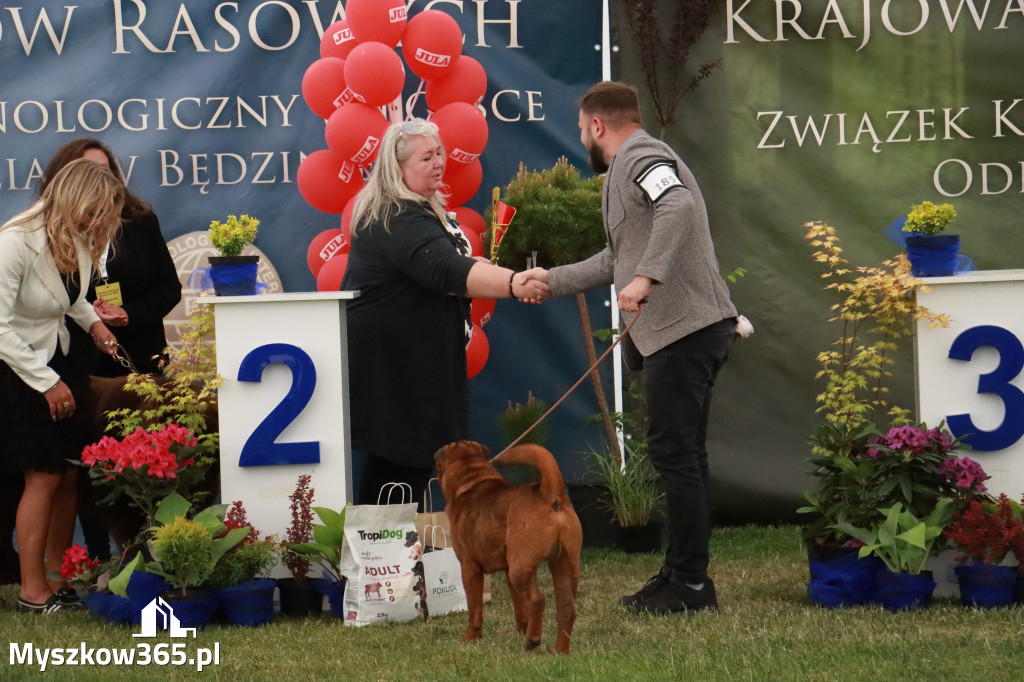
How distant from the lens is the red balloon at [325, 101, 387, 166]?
510cm

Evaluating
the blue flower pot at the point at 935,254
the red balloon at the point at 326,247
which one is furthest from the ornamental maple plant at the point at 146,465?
the blue flower pot at the point at 935,254

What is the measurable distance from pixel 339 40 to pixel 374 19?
0.28 metres

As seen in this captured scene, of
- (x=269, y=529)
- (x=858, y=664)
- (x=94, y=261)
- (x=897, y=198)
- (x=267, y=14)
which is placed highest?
(x=267, y=14)

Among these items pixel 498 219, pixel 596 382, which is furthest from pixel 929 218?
pixel 596 382

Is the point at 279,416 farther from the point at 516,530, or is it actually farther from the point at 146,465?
the point at 516,530

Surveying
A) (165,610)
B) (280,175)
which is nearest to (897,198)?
(280,175)

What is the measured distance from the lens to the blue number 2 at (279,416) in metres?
4.27

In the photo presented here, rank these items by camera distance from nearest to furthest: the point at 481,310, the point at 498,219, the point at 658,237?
1. the point at 658,237
2. the point at 498,219
3. the point at 481,310

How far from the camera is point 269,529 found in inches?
170

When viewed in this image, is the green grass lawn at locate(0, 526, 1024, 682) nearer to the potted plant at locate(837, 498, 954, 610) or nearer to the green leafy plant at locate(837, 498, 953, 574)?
the potted plant at locate(837, 498, 954, 610)

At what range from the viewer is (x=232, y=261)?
14.5 feet

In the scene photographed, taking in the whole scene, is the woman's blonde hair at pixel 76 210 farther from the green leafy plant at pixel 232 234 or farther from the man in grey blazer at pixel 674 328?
the man in grey blazer at pixel 674 328

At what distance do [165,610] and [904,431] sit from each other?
2.69 metres

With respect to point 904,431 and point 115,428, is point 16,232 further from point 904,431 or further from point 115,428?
point 904,431
